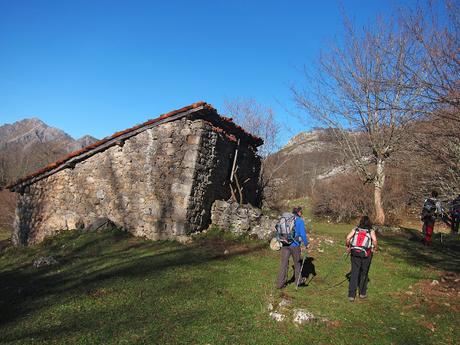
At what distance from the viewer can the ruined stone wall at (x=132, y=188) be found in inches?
416

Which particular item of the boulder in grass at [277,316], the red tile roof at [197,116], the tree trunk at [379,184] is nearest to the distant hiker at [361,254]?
the boulder in grass at [277,316]

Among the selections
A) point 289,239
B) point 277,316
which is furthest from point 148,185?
point 277,316

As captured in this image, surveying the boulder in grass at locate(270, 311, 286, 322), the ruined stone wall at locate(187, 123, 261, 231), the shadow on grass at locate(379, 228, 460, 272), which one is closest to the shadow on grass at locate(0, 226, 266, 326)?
the ruined stone wall at locate(187, 123, 261, 231)

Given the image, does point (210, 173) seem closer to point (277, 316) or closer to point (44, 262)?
point (44, 262)

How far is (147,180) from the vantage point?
35.8ft

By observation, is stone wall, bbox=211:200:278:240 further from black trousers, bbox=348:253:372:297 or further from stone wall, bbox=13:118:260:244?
black trousers, bbox=348:253:372:297

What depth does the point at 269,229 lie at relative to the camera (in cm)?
1077

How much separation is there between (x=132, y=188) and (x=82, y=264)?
3201mm

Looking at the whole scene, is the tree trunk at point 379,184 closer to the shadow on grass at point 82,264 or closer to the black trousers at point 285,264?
the shadow on grass at point 82,264

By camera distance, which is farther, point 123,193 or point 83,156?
point 83,156

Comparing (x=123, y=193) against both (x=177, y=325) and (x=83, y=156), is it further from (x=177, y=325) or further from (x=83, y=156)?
(x=177, y=325)

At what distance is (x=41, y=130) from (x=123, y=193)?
114227 mm

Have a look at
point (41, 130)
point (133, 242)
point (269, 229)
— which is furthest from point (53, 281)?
point (41, 130)

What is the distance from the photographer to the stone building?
1061cm
